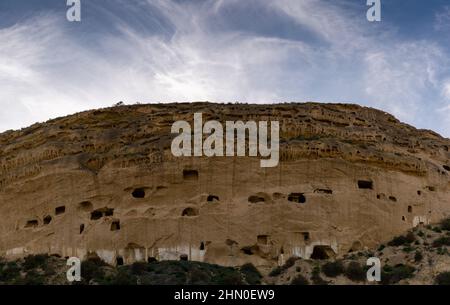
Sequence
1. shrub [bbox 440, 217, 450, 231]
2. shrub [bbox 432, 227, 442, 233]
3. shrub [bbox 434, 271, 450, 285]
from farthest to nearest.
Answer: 1. shrub [bbox 440, 217, 450, 231]
2. shrub [bbox 432, 227, 442, 233]
3. shrub [bbox 434, 271, 450, 285]

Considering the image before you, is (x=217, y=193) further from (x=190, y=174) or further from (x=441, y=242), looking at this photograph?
(x=441, y=242)

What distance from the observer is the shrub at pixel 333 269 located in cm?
2934

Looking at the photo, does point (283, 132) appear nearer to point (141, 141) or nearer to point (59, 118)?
point (141, 141)

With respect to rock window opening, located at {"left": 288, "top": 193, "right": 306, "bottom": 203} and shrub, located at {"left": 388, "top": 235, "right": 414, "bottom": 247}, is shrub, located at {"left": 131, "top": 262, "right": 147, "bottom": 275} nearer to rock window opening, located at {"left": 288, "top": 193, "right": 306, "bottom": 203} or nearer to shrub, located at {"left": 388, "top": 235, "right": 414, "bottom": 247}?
rock window opening, located at {"left": 288, "top": 193, "right": 306, "bottom": 203}

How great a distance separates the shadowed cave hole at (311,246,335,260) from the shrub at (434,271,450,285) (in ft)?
15.2

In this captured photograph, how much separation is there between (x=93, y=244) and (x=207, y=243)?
4341 millimetres

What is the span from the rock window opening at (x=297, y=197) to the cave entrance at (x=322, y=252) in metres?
2.01

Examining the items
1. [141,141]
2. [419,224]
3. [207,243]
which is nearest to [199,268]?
[207,243]

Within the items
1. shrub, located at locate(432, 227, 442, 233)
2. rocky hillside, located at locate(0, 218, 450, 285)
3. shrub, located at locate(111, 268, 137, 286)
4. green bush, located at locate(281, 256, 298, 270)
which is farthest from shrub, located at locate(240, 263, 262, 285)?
shrub, located at locate(432, 227, 442, 233)

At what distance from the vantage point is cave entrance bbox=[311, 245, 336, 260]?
31.4 metres

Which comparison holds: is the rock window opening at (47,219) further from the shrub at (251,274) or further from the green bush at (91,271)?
the shrub at (251,274)

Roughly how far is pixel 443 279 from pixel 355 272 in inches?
118

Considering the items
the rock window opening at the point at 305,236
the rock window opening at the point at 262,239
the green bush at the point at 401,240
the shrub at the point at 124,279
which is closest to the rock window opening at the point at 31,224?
the shrub at the point at 124,279
